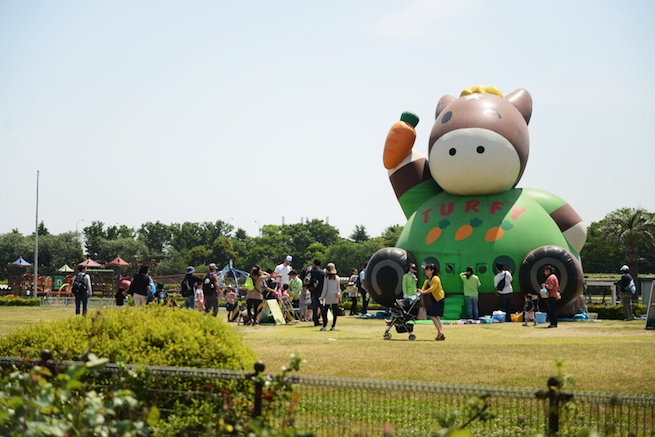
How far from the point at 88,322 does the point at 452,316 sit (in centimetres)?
1579

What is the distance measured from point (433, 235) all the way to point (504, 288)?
2.55m

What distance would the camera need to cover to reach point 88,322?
7.88 meters

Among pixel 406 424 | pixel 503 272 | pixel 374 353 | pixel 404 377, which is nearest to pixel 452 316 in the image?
pixel 503 272

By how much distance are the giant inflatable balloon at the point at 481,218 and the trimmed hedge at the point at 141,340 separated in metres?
15.5

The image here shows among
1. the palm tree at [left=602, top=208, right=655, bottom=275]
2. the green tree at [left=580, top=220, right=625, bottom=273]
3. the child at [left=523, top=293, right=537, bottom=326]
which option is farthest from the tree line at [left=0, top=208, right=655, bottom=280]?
the child at [left=523, top=293, right=537, bottom=326]

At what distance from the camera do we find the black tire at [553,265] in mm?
22234

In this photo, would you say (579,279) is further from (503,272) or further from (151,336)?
(151,336)

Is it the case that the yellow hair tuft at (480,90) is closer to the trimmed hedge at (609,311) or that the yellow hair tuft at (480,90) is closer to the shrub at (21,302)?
the trimmed hedge at (609,311)

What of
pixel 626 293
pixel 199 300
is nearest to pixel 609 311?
pixel 626 293

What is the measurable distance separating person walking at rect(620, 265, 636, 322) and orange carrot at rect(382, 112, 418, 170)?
6.94 metres

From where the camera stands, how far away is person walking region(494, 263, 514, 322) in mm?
22264

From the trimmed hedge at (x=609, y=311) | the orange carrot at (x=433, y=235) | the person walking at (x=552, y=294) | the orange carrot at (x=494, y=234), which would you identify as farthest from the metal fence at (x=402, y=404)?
the trimmed hedge at (x=609, y=311)

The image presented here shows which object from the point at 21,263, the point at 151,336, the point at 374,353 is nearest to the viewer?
the point at 151,336

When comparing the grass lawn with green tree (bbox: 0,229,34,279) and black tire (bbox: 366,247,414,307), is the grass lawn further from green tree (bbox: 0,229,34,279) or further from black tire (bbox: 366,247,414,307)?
green tree (bbox: 0,229,34,279)
